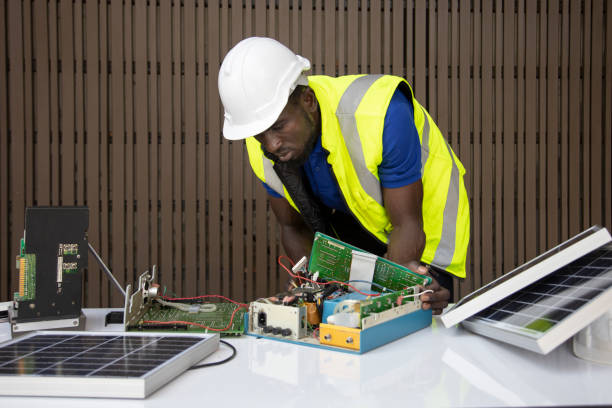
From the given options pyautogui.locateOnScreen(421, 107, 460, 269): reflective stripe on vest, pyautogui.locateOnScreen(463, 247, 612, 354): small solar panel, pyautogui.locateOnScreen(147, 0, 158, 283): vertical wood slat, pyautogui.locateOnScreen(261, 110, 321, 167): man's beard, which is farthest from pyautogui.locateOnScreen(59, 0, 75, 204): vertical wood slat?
pyautogui.locateOnScreen(463, 247, 612, 354): small solar panel

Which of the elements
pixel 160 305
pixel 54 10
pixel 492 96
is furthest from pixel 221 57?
pixel 160 305

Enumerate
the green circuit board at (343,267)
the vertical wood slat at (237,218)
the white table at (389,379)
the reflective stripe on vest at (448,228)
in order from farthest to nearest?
the vertical wood slat at (237,218), the reflective stripe on vest at (448,228), the green circuit board at (343,267), the white table at (389,379)

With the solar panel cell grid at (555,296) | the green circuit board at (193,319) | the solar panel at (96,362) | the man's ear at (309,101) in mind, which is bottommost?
the green circuit board at (193,319)

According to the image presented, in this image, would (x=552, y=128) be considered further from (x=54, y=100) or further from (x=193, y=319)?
(x=54, y=100)

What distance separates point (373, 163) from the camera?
1.73 m

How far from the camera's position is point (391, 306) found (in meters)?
1.24

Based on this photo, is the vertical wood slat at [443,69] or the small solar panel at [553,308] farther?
the vertical wood slat at [443,69]

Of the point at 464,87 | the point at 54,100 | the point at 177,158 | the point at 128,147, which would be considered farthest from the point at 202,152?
the point at 464,87

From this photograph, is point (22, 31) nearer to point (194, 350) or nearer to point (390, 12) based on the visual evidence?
point (390, 12)

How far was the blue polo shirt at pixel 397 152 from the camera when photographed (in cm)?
170

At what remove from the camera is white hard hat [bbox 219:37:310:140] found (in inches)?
59.4

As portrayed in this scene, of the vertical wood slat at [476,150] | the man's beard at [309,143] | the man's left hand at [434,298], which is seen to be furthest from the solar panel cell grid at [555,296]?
the vertical wood slat at [476,150]

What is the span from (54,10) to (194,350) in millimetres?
3797

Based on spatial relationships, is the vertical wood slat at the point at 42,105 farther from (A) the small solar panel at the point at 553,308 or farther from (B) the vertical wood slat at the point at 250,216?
(A) the small solar panel at the point at 553,308
